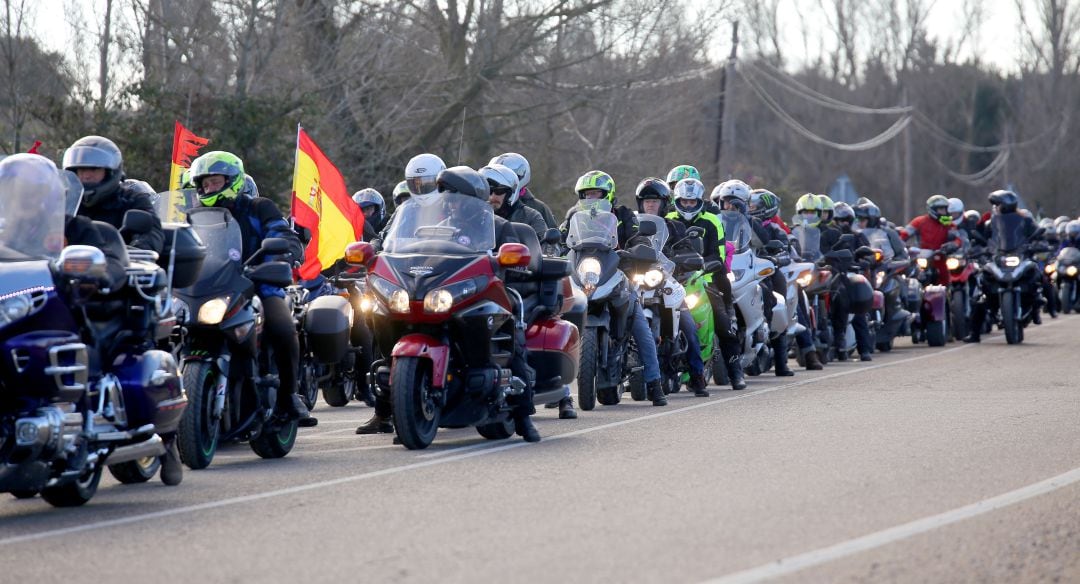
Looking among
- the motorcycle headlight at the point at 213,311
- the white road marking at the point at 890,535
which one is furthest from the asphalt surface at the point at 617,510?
the motorcycle headlight at the point at 213,311

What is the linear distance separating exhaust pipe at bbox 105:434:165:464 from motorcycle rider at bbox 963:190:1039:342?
64.0 ft

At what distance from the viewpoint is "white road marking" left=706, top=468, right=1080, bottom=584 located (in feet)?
23.1

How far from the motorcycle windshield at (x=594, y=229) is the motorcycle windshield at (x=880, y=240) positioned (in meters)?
10.4

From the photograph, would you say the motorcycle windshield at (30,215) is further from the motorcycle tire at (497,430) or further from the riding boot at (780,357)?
the riding boot at (780,357)

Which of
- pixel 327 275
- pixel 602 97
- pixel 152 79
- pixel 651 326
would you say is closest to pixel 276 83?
pixel 152 79

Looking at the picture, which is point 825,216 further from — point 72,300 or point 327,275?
point 72,300

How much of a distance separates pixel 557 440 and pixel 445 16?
22.2 metres

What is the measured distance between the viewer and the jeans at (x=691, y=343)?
677 inches

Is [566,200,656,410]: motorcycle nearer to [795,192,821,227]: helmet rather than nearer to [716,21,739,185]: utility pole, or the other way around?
[795,192,821,227]: helmet

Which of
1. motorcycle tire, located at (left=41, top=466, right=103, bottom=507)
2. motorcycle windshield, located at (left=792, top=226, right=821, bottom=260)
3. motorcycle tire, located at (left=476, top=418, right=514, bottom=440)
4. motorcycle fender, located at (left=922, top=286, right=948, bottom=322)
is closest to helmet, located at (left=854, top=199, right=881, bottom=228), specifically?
motorcycle fender, located at (left=922, top=286, right=948, bottom=322)

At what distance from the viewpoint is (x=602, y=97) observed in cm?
3553

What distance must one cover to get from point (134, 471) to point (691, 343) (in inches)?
309

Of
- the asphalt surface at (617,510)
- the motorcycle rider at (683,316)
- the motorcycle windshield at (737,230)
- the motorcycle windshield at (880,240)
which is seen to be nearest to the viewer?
the asphalt surface at (617,510)

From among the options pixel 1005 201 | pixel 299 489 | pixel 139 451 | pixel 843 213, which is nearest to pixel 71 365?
pixel 139 451
